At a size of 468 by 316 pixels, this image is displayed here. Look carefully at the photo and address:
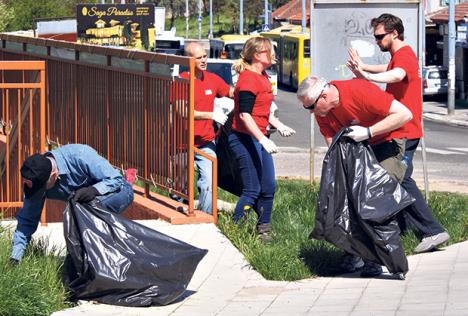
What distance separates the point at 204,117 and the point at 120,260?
337 cm

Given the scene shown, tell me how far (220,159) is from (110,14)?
40.8m

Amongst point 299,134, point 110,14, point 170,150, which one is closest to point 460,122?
point 299,134

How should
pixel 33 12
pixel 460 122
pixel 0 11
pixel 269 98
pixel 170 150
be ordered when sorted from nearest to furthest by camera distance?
pixel 269 98
pixel 170 150
pixel 460 122
pixel 0 11
pixel 33 12

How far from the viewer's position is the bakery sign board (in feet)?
156

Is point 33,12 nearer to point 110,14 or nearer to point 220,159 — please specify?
point 110,14

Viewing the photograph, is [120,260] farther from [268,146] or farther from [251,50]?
[251,50]

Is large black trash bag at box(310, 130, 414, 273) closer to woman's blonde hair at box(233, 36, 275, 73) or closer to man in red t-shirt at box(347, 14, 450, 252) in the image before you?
man in red t-shirt at box(347, 14, 450, 252)

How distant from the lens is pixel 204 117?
34.4 ft

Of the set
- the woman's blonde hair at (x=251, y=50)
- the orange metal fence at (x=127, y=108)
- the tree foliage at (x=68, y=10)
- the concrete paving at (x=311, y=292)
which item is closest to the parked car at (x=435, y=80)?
the tree foliage at (x=68, y=10)

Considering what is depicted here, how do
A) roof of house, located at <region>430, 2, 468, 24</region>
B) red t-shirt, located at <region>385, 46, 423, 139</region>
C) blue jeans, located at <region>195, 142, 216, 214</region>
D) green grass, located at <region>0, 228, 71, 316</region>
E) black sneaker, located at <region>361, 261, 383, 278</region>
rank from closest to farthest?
green grass, located at <region>0, 228, 71, 316</region> < black sneaker, located at <region>361, 261, 383, 278</region> < red t-shirt, located at <region>385, 46, 423, 139</region> < blue jeans, located at <region>195, 142, 216, 214</region> < roof of house, located at <region>430, 2, 468, 24</region>

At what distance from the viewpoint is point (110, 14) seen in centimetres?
5006

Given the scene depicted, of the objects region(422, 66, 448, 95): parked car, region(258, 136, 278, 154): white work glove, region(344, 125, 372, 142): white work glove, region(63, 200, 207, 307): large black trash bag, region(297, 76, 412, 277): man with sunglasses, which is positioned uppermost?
region(297, 76, 412, 277): man with sunglasses

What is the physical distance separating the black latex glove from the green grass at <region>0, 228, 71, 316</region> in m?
0.55

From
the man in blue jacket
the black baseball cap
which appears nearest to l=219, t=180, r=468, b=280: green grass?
the man in blue jacket
